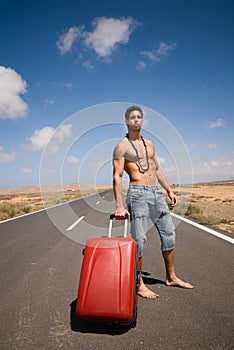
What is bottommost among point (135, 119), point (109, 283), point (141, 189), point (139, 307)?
point (139, 307)

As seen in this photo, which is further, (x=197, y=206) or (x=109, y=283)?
(x=197, y=206)

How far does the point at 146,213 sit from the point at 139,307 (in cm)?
110

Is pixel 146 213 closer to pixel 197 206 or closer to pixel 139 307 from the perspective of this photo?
pixel 139 307

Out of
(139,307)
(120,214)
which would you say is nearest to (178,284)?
(139,307)

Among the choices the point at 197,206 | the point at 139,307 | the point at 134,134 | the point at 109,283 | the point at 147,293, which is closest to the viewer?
the point at 109,283

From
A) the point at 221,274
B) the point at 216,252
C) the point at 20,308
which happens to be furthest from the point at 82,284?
the point at 216,252

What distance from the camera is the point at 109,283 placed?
269 centimetres

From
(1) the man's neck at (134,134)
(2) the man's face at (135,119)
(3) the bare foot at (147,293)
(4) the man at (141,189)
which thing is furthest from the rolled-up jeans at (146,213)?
(2) the man's face at (135,119)

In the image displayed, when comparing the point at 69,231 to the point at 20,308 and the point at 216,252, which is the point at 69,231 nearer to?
the point at 216,252

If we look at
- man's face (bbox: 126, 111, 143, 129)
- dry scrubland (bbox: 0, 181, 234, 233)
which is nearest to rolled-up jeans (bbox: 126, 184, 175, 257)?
man's face (bbox: 126, 111, 143, 129)

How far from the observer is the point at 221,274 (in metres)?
4.11

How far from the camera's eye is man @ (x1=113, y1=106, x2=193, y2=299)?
3.45 meters

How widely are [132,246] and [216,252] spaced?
123 inches

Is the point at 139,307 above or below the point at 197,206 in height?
below
